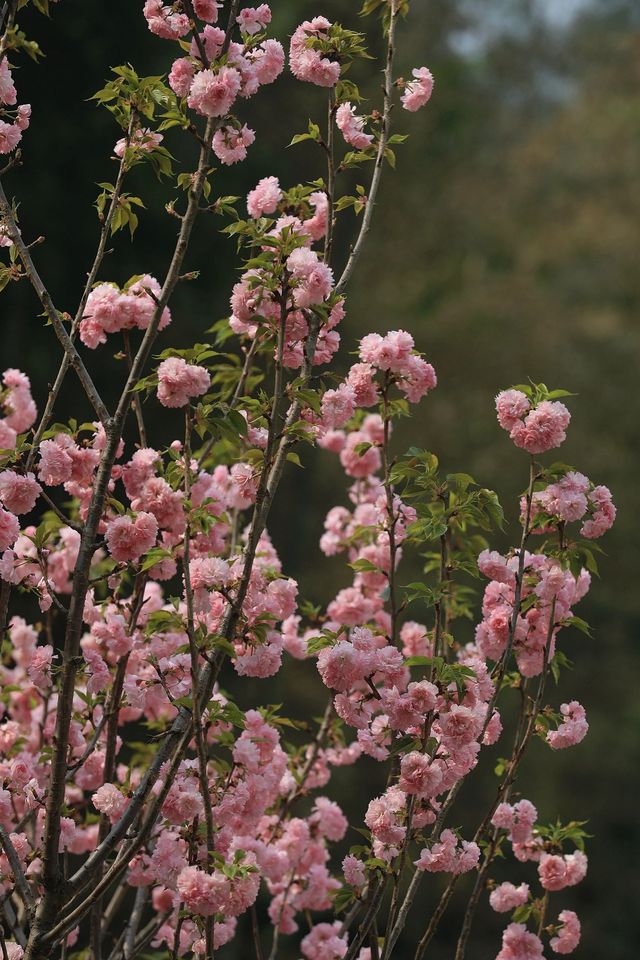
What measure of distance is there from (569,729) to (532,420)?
0.62m

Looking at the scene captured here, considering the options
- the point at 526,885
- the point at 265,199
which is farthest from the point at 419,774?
the point at 265,199

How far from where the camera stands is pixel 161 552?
185 cm

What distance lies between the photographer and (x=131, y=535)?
1.88m

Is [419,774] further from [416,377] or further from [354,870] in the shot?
[416,377]

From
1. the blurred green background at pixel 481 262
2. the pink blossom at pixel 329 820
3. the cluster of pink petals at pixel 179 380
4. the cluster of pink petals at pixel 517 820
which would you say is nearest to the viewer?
the cluster of pink petals at pixel 179 380

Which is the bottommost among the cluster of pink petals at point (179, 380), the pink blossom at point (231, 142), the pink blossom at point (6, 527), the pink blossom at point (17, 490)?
the pink blossom at point (6, 527)

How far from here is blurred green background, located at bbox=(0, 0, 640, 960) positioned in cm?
624

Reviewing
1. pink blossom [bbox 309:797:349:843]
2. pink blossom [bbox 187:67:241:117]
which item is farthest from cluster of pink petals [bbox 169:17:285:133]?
pink blossom [bbox 309:797:349:843]

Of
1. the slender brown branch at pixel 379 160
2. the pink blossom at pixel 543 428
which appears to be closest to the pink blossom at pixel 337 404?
the slender brown branch at pixel 379 160

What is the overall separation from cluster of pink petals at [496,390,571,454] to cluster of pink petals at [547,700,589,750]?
0.53 m

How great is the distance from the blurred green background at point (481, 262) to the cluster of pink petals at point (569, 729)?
445 centimetres

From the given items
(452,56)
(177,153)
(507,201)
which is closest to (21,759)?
(177,153)

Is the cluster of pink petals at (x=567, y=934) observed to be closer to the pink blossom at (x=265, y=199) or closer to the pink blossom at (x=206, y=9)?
the pink blossom at (x=265, y=199)

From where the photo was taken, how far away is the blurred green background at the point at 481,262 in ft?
20.5
